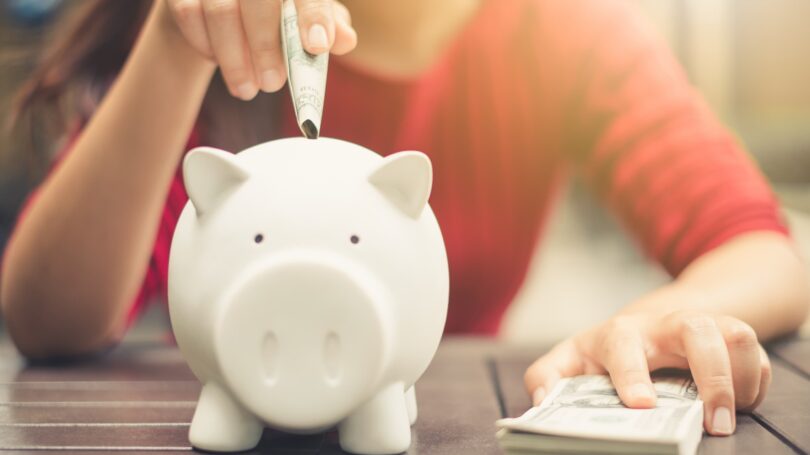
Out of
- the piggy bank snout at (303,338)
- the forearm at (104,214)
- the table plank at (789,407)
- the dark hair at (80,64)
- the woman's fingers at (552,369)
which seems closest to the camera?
the piggy bank snout at (303,338)

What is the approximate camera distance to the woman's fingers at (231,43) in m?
0.59

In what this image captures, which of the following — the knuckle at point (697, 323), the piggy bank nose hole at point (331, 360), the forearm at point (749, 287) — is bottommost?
the forearm at point (749, 287)

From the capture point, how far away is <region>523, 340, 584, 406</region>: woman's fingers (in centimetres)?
67

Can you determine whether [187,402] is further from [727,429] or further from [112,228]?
[727,429]

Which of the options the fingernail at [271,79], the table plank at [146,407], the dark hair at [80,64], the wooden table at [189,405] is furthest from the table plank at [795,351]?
the dark hair at [80,64]

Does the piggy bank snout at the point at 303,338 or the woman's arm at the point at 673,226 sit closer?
the piggy bank snout at the point at 303,338

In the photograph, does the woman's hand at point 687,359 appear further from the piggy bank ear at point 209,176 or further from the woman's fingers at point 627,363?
the piggy bank ear at point 209,176

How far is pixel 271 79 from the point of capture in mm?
613

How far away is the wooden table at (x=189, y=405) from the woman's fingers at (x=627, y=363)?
0.17 feet

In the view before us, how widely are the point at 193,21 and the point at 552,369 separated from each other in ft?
1.29

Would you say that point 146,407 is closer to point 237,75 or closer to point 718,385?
point 237,75

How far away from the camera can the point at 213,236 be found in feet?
1.65

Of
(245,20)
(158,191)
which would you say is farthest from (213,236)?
(158,191)

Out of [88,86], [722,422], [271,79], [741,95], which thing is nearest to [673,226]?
[722,422]
